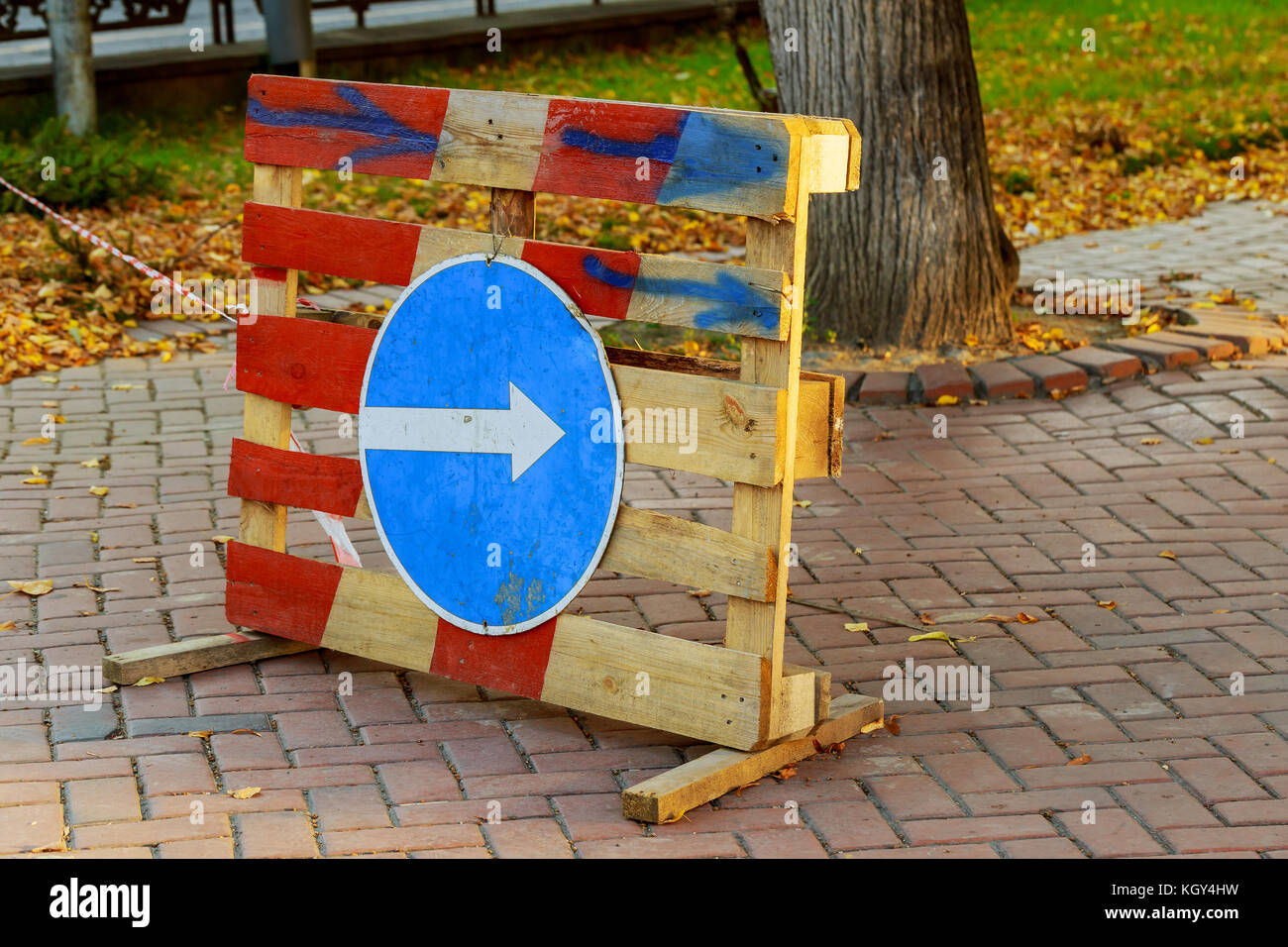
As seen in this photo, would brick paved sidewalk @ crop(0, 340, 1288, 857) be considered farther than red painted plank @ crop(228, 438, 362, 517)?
No

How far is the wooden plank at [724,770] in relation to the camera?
308 cm

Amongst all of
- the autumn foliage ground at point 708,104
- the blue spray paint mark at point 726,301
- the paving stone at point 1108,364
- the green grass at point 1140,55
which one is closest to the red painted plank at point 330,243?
the blue spray paint mark at point 726,301

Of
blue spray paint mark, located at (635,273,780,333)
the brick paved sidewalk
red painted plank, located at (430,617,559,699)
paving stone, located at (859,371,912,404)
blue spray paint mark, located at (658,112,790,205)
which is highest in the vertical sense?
blue spray paint mark, located at (658,112,790,205)

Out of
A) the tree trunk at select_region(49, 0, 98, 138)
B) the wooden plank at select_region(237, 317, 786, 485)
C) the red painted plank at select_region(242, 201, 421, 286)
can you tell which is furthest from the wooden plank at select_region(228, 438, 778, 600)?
the tree trunk at select_region(49, 0, 98, 138)

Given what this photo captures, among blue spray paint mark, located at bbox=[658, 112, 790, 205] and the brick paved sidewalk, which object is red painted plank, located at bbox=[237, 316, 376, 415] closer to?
the brick paved sidewalk

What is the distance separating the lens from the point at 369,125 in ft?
11.8

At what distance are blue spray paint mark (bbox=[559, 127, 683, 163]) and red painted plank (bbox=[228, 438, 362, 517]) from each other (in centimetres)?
100

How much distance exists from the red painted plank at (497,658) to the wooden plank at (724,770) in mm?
439

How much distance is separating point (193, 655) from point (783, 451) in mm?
1675

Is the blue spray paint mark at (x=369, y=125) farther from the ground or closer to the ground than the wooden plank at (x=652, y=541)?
farther from the ground

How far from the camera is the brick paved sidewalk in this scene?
3.07 meters

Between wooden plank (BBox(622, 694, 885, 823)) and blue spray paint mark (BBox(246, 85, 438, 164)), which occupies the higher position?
blue spray paint mark (BBox(246, 85, 438, 164))

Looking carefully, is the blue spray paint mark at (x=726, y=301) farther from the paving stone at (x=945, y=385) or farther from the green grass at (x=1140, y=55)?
the green grass at (x=1140, y=55)

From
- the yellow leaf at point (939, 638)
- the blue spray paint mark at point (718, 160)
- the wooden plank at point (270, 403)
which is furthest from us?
the yellow leaf at point (939, 638)
